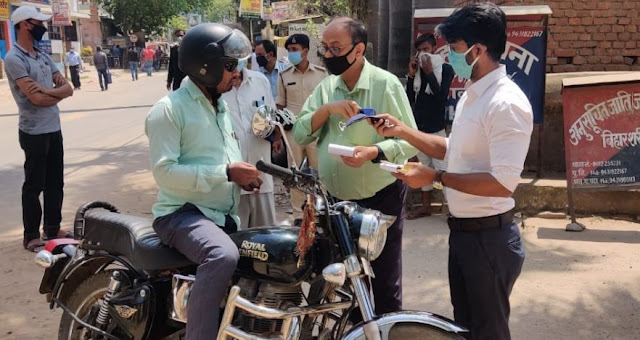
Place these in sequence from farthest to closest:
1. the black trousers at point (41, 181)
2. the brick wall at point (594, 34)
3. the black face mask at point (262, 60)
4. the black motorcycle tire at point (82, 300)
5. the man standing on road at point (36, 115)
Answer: the black face mask at point (262, 60), the brick wall at point (594, 34), the black trousers at point (41, 181), the man standing on road at point (36, 115), the black motorcycle tire at point (82, 300)

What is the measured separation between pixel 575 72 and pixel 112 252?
6.47 m

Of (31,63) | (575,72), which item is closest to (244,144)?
(31,63)

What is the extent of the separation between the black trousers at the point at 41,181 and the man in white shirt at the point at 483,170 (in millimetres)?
4009

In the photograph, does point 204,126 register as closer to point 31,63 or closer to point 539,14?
point 31,63

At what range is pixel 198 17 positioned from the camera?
69375mm

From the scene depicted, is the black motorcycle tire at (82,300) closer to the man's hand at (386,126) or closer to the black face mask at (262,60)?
the man's hand at (386,126)

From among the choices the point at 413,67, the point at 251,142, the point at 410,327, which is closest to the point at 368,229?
the point at 410,327

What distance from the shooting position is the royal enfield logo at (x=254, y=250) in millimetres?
2625

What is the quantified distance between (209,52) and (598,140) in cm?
451

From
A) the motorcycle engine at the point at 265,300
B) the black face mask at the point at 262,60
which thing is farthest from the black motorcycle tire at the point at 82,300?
the black face mask at the point at 262,60

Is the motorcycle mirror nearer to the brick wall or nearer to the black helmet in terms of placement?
the black helmet

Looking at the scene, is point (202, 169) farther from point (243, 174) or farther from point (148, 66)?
point (148, 66)

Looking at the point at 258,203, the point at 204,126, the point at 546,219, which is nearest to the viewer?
the point at 204,126

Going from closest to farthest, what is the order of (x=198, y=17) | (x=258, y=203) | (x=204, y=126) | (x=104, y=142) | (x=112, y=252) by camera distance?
(x=204, y=126), (x=112, y=252), (x=258, y=203), (x=104, y=142), (x=198, y=17)
